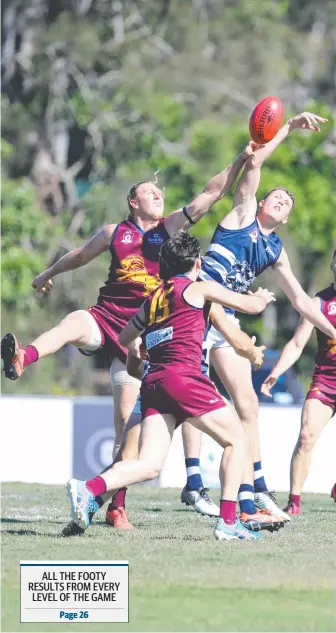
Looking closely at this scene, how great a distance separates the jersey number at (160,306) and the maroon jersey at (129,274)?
121 centimetres

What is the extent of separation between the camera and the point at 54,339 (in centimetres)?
820

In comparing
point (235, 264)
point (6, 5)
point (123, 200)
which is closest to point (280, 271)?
point (235, 264)

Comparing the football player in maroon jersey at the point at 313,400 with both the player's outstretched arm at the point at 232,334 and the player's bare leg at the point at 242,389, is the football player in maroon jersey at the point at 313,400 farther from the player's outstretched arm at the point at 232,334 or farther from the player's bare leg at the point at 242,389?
the player's outstretched arm at the point at 232,334

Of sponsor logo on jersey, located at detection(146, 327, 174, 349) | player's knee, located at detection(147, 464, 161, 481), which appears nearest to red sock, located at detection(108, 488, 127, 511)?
player's knee, located at detection(147, 464, 161, 481)

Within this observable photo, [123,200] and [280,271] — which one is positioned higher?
[123,200]

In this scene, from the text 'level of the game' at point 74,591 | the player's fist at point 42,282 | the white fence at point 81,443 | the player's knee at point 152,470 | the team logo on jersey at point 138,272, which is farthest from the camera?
the white fence at point 81,443

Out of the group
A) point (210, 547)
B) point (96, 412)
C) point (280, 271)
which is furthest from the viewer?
point (96, 412)

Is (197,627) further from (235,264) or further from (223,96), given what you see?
(223,96)

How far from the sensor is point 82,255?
9.02 meters

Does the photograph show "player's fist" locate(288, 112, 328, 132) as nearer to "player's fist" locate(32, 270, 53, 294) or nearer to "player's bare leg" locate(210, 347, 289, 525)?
"player's bare leg" locate(210, 347, 289, 525)

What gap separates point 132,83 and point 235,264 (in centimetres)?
2489

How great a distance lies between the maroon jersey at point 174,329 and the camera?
24.1ft

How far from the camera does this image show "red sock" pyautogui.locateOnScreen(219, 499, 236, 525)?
7473 mm

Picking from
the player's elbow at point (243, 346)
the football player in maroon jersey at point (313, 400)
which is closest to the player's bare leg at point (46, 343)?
the player's elbow at point (243, 346)
